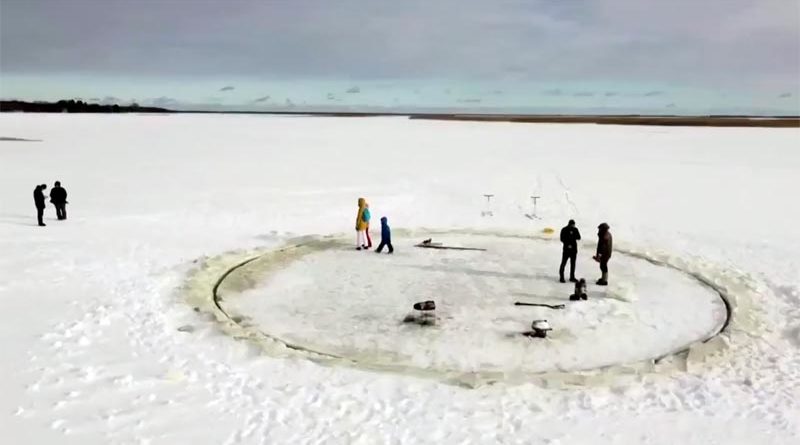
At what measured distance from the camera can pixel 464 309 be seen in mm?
9680

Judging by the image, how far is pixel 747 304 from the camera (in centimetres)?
1019

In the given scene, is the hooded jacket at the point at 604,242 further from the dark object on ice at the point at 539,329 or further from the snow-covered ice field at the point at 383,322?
the dark object on ice at the point at 539,329

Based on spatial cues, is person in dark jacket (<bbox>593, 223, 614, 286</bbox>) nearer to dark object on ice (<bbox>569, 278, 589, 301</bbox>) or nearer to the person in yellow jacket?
dark object on ice (<bbox>569, 278, 589, 301</bbox>)

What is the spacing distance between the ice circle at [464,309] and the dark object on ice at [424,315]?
11 cm

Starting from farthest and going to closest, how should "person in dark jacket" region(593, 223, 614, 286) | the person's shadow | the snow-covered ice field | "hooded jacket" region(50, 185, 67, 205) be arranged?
"hooded jacket" region(50, 185, 67, 205) < the person's shadow < "person in dark jacket" region(593, 223, 614, 286) < the snow-covered ice field

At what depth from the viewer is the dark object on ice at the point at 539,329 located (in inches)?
331

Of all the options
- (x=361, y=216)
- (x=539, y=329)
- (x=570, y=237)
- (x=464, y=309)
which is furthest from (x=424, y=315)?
(x=361, y=216)

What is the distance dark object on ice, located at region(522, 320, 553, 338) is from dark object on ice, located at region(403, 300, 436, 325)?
49.5 inches

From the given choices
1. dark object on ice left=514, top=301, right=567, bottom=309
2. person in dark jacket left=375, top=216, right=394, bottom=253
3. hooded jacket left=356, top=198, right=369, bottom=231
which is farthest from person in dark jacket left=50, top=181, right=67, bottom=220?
dark object on ice left=514, top=301, right=567, bottom=309

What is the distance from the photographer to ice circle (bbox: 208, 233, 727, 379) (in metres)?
8.03

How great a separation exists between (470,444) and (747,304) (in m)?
6.26

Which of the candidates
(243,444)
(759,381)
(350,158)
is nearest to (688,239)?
(759,381)

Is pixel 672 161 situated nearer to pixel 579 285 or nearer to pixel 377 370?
pixel 579 285

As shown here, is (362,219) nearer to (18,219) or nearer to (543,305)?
(543,305)
